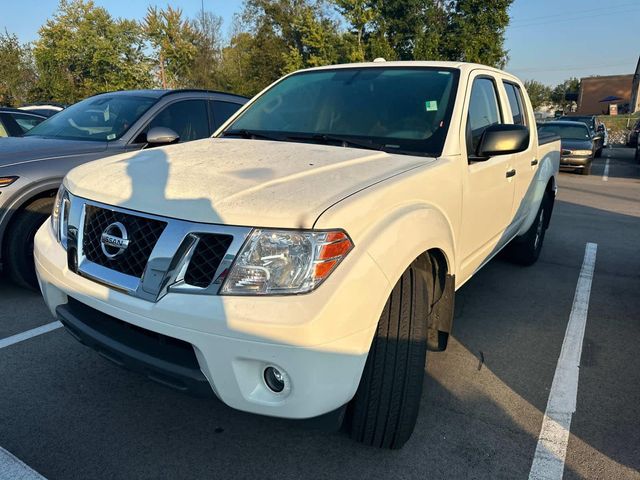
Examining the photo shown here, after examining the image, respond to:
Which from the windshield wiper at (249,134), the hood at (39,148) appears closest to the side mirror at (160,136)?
the hood at (39,148)

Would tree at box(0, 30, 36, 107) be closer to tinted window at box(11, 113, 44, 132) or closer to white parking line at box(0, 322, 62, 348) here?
tinted window at box(11, 113, 44, 132)

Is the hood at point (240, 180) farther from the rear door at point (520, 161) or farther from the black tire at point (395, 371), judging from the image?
the rear door at point (520, 161)

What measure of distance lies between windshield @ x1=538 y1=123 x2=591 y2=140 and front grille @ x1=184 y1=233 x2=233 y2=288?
15511 mm

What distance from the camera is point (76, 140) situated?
4.32 meters

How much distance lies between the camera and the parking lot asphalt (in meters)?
2.13

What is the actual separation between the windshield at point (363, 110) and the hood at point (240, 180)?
0.22m

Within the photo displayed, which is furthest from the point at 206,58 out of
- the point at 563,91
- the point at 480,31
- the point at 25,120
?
the point at 563,91

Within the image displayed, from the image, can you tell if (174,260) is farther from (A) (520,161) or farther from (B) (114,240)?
(A) (520,161)

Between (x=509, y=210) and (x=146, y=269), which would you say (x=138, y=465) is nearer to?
(x=146, y=269)

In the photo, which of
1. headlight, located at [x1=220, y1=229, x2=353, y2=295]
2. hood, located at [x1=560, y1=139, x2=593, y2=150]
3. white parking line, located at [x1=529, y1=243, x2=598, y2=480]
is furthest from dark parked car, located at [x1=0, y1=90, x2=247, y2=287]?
hood, located at [x1=560, y1=139, x2=593, y2=150]

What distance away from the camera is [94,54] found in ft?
115

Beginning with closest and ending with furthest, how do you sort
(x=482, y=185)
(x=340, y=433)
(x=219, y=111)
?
(x=340, y=433)
(x=482, y=185)
(x=219, y=111)

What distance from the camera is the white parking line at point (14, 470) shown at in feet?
6.54

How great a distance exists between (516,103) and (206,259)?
11.3 feet
